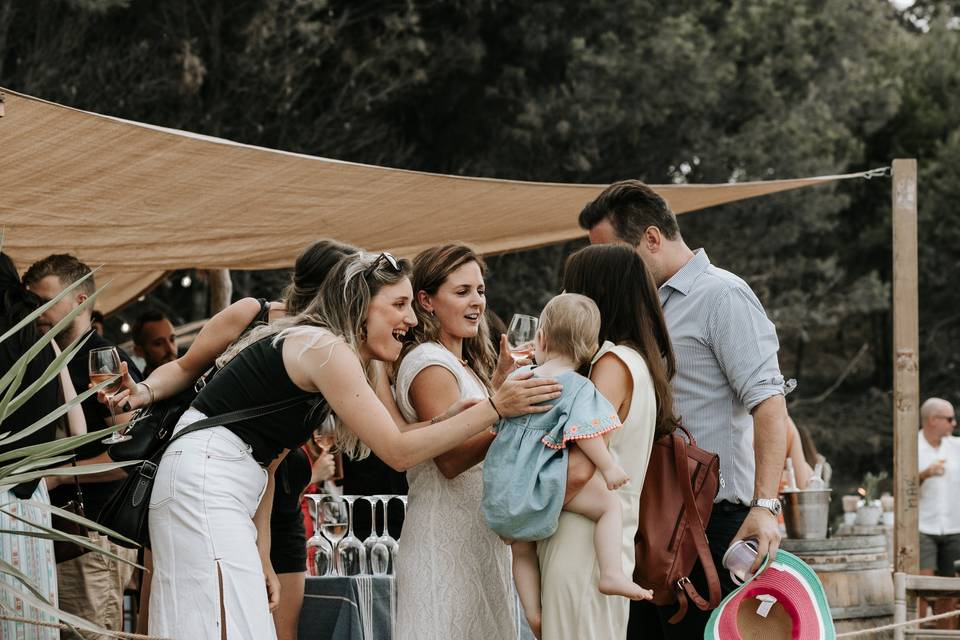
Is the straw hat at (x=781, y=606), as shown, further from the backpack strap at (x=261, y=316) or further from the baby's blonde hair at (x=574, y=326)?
the backpack strap at (x=261, y=316)

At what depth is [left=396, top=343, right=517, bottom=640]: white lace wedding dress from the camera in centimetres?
292

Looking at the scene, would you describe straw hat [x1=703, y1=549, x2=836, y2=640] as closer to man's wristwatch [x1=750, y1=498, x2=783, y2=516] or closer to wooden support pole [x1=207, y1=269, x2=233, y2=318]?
man's wristwatch [x1=750, y1=498, x2=783, y2=516]

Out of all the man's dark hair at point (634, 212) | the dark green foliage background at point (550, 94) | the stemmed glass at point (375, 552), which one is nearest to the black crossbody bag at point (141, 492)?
the stemmed glass at point (375, 552)

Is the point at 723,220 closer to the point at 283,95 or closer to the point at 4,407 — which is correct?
the point at 283,95

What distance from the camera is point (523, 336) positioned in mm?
3025

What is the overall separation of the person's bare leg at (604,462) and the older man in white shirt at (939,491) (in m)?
6.28

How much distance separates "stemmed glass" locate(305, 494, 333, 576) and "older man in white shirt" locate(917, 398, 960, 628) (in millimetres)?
5738

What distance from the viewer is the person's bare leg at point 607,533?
267cm

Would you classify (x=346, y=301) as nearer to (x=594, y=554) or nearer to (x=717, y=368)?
(x=594, y=554)

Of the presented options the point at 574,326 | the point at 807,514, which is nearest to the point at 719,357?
the point at 574,326

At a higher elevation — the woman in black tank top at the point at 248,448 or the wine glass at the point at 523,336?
the wine glass at the point at 523,336

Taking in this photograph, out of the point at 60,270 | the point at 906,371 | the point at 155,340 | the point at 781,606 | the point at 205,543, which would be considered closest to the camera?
the point at 205,543

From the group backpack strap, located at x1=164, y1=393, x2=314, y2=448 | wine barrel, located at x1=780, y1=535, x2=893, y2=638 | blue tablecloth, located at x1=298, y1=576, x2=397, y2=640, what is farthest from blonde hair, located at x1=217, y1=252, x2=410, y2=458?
wine barrel, located at x1=780, y1=535, x2=893, y2=638

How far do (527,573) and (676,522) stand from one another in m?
0.39
